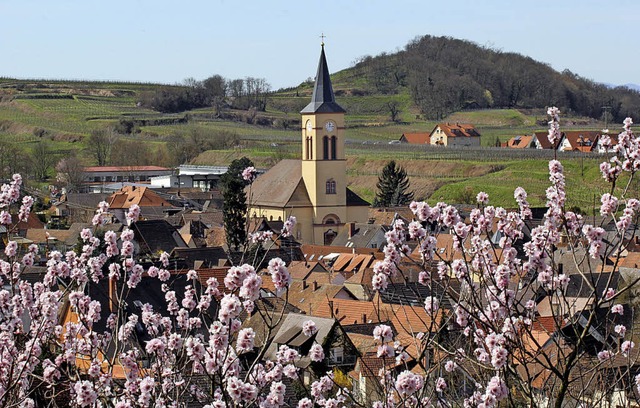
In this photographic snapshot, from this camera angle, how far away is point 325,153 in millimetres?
59000

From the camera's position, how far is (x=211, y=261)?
39.0 m

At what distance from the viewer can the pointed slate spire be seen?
57.8 meters

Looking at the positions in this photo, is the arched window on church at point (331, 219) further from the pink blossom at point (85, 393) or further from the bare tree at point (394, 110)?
the bare tree at point (394, 110)

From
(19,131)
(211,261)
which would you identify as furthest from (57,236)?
(19,131)

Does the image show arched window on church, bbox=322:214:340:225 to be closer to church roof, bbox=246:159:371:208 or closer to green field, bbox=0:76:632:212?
church roof, bbox=246:159:371:208

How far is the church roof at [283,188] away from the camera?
192ft

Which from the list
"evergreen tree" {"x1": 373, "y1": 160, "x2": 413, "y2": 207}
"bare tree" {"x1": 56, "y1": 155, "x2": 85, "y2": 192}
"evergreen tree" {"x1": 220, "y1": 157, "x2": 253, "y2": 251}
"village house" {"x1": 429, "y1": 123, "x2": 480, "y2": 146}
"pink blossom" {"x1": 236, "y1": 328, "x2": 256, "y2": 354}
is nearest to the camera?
"pink blossom" {"x1": 236, "y1": 328, "x2": 256, "y2": 354}

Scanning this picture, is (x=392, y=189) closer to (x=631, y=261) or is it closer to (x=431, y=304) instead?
(x=631, y=261)

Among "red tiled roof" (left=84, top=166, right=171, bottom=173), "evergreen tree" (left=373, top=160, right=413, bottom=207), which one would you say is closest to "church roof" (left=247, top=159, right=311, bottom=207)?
"evergreen tree" (left=373, top=160, right=413, bottom=207)

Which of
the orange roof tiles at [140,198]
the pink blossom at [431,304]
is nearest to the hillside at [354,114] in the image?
the orange roof tiles at [140,198]

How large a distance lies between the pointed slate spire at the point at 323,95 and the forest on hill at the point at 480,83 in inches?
2597

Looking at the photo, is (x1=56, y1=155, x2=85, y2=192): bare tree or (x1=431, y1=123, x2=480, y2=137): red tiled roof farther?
(x1=431, y1=123, x2=480, y2=137): red tiled roof

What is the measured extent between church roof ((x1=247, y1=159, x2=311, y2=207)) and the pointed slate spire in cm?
380

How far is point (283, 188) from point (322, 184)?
95.5 inches
